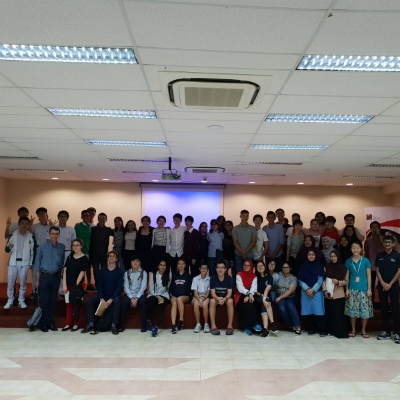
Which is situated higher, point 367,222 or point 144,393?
point 367,222

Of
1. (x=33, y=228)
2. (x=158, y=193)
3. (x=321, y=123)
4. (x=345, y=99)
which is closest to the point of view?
(x=345, y=99)

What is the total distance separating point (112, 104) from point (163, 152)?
8.51 ft

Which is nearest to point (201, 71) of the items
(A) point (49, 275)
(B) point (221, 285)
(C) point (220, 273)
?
(C) point (220, 273)

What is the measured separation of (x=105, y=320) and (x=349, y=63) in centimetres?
540

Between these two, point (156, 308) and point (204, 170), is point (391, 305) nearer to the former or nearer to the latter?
point (156, 308)

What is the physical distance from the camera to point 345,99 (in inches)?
151

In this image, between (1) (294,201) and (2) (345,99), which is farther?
(1) (294,201)

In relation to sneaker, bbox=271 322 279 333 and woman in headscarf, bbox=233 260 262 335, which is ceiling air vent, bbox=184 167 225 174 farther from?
sneaker, bbox=271 322 279 333

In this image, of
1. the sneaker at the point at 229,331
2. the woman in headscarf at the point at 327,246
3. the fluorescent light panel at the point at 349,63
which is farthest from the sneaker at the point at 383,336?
the fluorescent light panel at the point at 349,63

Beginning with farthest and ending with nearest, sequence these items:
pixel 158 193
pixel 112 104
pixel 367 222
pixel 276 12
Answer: pixel 158 193, pixel 367 222, pixel 112 104, pixel 276 12

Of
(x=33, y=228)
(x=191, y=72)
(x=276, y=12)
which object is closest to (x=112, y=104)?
(x=191, y=72)

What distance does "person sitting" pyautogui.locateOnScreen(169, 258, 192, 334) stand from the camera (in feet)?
21.4

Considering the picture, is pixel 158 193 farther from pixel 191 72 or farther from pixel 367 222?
pixel 191 72

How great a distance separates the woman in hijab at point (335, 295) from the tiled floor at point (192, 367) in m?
0.22
